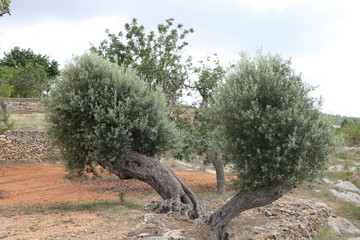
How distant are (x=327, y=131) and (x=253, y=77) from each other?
3004mm

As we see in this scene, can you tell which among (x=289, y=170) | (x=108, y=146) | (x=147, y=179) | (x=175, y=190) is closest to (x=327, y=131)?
(x=289, y=170)

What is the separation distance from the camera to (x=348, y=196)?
22.0 m

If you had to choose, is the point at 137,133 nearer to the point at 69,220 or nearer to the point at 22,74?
the point at 69,220

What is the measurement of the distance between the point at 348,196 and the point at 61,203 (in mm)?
17308

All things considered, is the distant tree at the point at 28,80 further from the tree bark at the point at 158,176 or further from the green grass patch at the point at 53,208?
the tree bark at the point at 158,176

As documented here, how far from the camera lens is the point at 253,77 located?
11938 millimetres

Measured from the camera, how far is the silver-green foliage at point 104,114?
13.0 meters

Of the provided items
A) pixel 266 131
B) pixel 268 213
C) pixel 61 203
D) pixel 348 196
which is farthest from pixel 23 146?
pixel 348 196

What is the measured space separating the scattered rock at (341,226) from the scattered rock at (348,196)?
362cm

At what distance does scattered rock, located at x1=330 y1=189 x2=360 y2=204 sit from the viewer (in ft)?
71.0

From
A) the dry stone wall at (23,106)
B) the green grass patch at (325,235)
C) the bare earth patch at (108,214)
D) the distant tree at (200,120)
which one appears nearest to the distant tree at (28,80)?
the dry stone wall at (23,106)

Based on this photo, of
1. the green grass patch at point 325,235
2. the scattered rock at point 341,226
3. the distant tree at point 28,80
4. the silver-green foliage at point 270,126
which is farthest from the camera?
the distant tree at point 28,80

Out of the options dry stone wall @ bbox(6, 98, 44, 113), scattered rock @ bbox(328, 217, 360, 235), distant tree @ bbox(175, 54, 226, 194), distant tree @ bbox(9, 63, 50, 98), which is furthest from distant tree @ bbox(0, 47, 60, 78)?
scattered rock @ bbox(328, 217, 360, 235)

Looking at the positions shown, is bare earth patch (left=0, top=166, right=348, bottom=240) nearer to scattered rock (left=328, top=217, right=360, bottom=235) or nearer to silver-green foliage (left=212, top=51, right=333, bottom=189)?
scattered rock (left=328, top=217, right=360, bottom=235)
